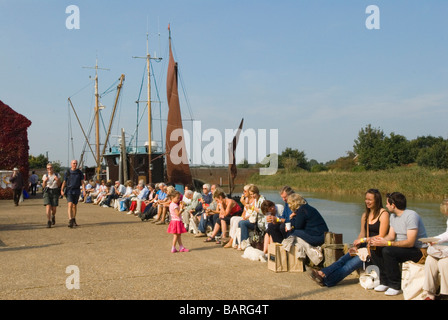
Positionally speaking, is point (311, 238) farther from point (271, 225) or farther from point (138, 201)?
point (138, 201)

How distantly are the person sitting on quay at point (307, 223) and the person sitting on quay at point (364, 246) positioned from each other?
72 centimetres

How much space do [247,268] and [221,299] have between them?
1594 millimetres

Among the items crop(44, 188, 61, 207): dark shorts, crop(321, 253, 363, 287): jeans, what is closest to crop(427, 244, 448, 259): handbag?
crop(321, 253, 363, 287): jeans

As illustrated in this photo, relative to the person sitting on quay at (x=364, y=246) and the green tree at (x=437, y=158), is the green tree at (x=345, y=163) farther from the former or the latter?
the person sitting on quay at (x=364, y=246)

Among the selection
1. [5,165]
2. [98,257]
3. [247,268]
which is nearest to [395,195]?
[247,268]

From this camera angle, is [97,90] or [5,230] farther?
[97,90]

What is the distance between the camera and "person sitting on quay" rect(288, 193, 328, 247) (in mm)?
6109

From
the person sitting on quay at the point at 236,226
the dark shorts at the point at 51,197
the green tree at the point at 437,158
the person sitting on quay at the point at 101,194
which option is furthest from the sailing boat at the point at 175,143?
the green tree at the point at 437,158

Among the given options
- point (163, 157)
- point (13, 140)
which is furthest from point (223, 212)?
point (163, 157)

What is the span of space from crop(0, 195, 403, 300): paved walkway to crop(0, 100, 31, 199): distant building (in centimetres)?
1566

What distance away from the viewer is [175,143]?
86.4ft

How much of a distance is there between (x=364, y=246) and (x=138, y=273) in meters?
2.83
